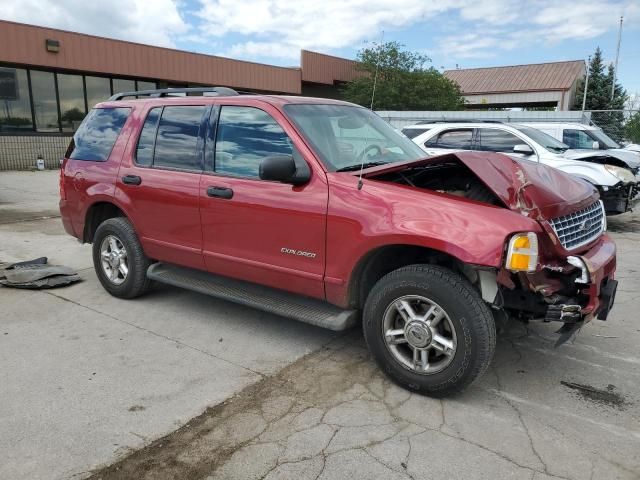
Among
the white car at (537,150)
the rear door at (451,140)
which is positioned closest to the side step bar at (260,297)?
the white car at (537,150)

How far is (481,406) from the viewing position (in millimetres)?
3268

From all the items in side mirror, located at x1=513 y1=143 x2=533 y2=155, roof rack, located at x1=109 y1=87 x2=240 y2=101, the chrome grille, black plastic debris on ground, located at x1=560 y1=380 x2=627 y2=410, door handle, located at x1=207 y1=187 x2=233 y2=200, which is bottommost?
black plastic debris on ground, located at x1=560 y1=380 x2=627 y2=410

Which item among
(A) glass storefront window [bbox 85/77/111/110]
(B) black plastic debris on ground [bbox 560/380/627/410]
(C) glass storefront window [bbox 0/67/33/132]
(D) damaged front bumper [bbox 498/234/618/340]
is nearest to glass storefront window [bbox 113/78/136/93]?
(A) glass storefront window [bbox 85/77/111/110]

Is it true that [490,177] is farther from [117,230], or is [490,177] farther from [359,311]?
[117,230]

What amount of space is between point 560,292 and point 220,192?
251 centimetres

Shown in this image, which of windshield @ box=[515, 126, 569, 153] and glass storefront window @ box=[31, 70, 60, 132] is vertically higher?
glass storefront window @ box=[31, 70, 60, 132]

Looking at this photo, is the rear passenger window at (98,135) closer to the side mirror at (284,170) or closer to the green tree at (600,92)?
the side mirror at (284,170)

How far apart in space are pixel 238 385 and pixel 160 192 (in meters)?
1.93

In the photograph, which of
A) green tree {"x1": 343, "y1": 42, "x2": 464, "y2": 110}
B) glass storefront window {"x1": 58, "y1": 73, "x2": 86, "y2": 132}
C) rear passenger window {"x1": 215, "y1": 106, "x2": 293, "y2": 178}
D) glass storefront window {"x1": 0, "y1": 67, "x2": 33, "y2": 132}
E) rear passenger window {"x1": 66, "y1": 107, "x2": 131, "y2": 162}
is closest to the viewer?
rear passenger window {"x1": 215, "y1": 106, "x2": 293, "y2": 178}

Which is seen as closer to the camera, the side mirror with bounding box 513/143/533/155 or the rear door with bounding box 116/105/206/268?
the rear door with bounding box 116/105/206/268

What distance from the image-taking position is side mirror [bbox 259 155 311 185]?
11.6ft

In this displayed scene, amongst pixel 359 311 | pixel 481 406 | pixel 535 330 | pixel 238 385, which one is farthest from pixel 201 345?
pixel 535 330

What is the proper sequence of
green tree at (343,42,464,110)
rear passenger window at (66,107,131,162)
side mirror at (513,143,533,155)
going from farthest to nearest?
green tree at (343,42,464,110)
side mirror at (513,143,533,155)
rear passenger window at (66,107,131,162)

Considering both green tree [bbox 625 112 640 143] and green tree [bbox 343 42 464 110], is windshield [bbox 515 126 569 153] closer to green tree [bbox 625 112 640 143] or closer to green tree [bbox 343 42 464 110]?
green tree [bbox 343 42 464 110]
